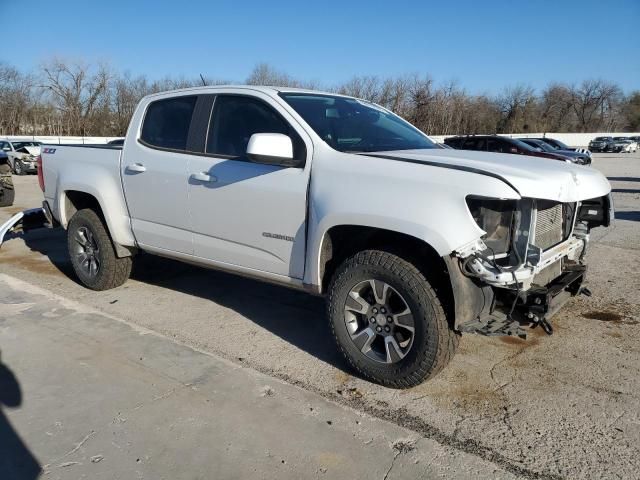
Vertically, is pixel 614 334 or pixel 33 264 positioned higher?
pixel 614 334

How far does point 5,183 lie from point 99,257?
7445mm

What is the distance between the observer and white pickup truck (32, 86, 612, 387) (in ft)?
9.68

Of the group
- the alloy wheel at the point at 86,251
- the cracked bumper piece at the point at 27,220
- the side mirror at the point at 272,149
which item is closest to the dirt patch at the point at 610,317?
the side mirror at the point at 272,149

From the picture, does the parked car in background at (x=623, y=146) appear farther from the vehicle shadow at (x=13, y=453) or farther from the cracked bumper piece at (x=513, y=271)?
the vehicle shadow at (x=13, y=453)

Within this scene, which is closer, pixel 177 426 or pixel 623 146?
pixel 177 426

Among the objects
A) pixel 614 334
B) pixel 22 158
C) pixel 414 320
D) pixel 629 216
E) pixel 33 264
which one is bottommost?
pixel 33 264

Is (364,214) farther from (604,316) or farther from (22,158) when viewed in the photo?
(22,158)

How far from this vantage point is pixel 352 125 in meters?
4.01

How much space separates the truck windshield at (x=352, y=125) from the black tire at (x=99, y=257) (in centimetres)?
250

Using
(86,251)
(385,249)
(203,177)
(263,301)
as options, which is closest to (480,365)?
(385,249)

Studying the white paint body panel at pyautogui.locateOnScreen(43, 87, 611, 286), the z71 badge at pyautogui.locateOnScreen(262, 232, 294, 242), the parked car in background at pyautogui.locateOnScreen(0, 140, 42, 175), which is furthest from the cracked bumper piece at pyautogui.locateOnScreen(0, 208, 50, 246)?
the parked car in background at pyautogui.locateOnScreen(0, 140, 42, 175)

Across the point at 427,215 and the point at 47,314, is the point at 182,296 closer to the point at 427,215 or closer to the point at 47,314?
the point at 47,314

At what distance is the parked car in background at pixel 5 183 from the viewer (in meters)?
10.5

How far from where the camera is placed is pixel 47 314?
187 inches
